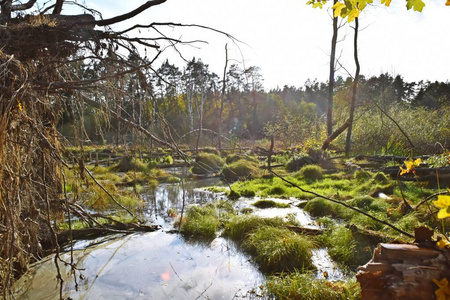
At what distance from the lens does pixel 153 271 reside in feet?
13.5

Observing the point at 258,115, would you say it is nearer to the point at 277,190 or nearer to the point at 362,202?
the point at 277,190

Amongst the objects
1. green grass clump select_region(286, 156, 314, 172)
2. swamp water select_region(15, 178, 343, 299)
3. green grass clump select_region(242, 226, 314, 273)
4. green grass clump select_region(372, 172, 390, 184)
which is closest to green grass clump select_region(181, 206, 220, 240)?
swamp water select_region(15, 178, 343, 299)

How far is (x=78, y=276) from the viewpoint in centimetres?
397

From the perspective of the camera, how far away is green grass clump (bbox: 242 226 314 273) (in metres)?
4.04

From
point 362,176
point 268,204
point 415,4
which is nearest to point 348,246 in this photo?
point 268,204

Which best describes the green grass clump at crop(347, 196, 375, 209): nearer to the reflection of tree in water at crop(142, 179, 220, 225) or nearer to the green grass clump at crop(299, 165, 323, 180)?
the reflection of tree in water at crop(142, 179, 220, 225)

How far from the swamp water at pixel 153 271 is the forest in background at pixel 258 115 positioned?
1.07m

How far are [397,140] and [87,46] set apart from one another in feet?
44.7

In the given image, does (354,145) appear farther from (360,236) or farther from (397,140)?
(360,236)

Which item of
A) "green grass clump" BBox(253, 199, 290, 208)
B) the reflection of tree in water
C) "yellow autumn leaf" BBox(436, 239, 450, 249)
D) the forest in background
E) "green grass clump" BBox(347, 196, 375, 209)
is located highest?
the forest in background

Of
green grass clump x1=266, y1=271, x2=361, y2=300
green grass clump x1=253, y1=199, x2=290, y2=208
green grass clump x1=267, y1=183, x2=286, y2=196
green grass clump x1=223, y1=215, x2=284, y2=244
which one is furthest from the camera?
green grass clump x1=267, y1=183, x2=286, y2=196

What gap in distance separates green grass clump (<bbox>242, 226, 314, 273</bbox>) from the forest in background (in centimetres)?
165

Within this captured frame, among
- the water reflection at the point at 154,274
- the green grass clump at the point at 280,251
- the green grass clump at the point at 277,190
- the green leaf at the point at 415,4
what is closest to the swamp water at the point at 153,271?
the water reflection at the point at 154,274

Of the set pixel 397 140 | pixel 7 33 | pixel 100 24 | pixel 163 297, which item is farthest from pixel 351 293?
pixel 397 140
